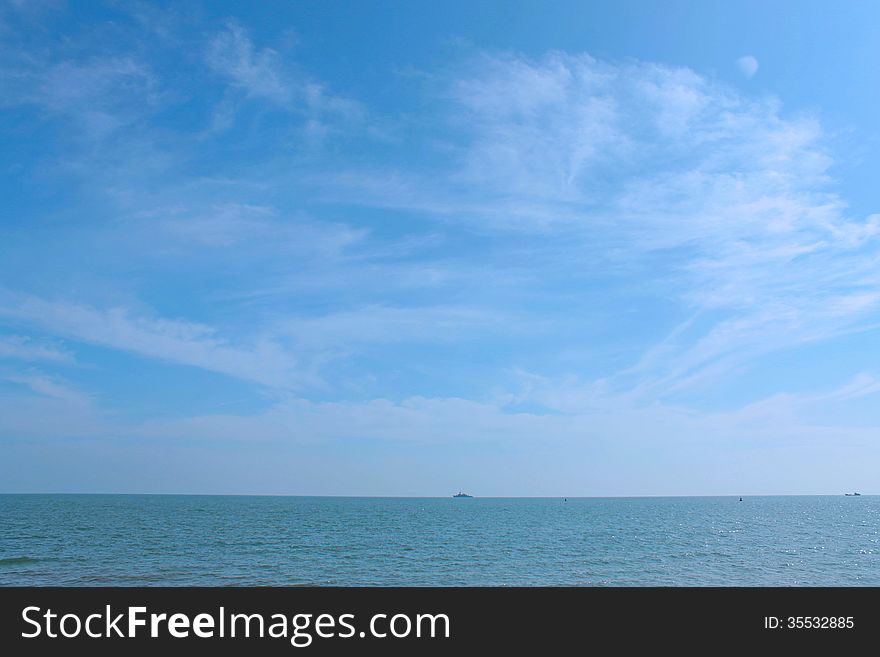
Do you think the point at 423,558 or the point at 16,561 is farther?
the point at 423,558

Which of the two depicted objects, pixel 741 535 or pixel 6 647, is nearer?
pixel 6 647

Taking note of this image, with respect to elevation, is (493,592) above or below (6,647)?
above

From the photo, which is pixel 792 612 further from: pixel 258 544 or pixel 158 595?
pixel 258 544

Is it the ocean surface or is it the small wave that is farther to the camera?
the small wave

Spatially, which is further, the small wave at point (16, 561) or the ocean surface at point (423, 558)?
the small wave at point (16, 561)

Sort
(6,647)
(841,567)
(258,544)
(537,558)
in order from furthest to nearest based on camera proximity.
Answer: (258,544), (537,558), (841,567), (6,647)

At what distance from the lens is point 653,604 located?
9.07 m

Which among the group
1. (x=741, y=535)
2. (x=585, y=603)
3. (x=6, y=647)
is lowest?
(x=741, y=535)

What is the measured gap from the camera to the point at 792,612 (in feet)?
32.3

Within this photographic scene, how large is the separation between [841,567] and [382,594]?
52.4m

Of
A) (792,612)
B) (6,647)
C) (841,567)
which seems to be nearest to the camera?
(6,647)

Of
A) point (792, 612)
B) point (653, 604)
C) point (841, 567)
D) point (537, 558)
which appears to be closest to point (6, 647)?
point (653, 604)

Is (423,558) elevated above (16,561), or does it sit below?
below

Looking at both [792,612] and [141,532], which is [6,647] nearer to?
[792,612]
